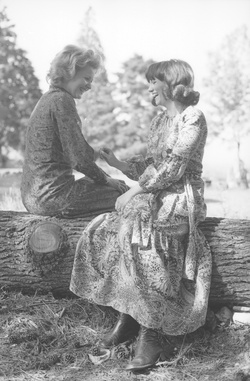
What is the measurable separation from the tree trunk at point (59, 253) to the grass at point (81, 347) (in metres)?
0.14

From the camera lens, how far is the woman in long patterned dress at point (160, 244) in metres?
3.29

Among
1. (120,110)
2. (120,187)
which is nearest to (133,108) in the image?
(120,110)

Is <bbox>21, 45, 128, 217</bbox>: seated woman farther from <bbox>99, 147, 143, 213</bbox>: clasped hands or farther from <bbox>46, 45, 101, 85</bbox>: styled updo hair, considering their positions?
<bbox>99, 147, 143, 213</bbox>: clasped hands

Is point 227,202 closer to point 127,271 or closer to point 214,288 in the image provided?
point 214,288

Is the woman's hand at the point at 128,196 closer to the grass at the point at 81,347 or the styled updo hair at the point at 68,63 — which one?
the grass at the point at 81,347

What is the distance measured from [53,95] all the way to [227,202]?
201 inches

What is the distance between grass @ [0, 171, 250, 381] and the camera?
3.22 metres

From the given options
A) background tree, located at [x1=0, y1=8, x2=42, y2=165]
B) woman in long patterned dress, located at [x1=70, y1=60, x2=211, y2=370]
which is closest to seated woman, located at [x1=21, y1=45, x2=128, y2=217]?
woman in long patterned dress, located at [x1=70, y1=60, x2=211, y2=370]

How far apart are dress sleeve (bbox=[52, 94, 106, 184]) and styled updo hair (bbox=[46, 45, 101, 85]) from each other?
0.15 meters

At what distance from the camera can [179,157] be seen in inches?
130

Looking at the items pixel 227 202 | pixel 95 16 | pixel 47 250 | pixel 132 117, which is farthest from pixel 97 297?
pixel 132 117

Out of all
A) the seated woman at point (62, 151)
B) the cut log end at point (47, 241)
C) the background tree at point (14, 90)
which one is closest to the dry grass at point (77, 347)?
the cut log end at point (47, 241)

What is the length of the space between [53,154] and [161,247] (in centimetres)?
116

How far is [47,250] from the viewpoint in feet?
12.8
